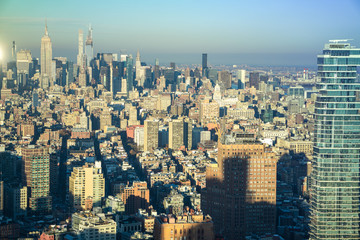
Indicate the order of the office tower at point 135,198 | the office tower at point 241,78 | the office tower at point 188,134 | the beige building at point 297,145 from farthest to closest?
1. the office tower at point 241,78
2. the office tower at point 188,134
3. the beige building at point 297,145
4. the office tower at point 135,198

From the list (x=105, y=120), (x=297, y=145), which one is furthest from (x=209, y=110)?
(x=297, y=145)

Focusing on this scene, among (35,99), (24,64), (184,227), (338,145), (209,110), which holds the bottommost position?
(209,110)

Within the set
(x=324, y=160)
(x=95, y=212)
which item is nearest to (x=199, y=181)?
(x=95, y=212)

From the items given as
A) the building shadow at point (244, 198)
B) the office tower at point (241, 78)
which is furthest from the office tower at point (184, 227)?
the office tower at point (241, 78)

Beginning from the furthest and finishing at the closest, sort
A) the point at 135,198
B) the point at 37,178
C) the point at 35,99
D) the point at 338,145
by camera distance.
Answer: the point at 35,99, the point at 37,178, the point at 135,198, the point at 338,145

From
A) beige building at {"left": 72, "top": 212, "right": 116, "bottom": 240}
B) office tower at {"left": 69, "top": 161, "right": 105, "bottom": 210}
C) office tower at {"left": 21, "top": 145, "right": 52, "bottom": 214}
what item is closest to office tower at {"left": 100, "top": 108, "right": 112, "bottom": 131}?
office tower at {"left": 21, "top": 145, "right": 52, "bottom": 214}

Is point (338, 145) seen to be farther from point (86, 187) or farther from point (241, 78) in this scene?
point (241, 78)

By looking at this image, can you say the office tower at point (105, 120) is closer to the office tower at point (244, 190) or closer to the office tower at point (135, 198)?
the office tower at point (135, 198)
